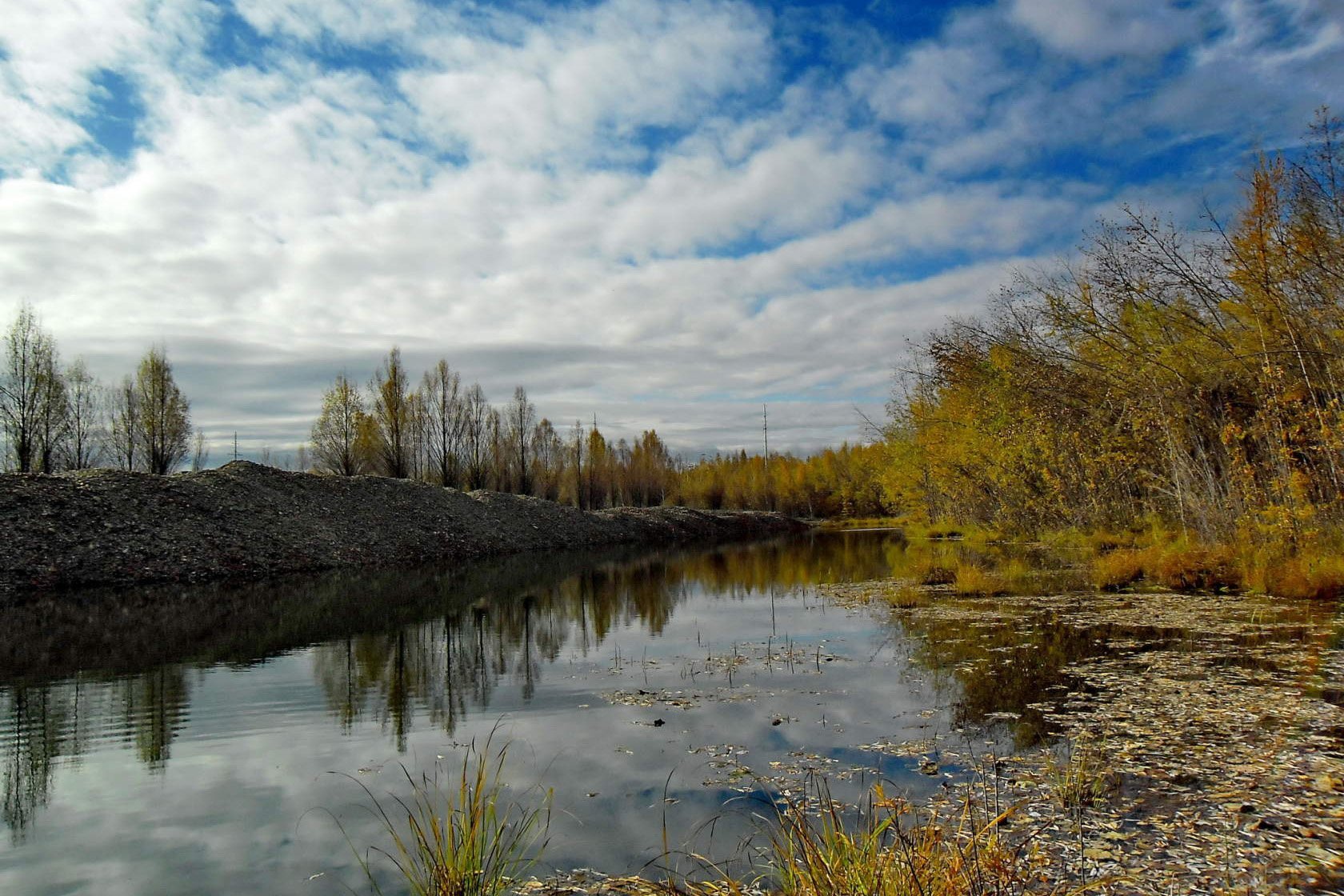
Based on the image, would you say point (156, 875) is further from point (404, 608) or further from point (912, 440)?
point (912, 440)

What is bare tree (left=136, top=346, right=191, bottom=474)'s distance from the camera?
42469mm

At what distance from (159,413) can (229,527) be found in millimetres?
20139

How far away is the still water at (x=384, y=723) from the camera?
5.57 meters

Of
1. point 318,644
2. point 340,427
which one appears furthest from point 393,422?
point 318,644

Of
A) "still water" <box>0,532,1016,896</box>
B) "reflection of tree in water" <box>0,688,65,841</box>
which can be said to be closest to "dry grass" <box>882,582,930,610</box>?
"still water" <box>0,532,1016,896</box>

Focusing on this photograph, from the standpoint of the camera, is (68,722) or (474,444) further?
(474,444)

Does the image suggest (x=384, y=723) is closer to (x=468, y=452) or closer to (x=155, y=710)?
(x=155, y=710)

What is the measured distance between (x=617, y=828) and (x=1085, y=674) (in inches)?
261

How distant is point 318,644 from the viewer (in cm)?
1389

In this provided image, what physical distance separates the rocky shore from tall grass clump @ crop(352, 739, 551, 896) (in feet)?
65.8

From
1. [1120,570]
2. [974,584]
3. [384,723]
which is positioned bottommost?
[384,723]

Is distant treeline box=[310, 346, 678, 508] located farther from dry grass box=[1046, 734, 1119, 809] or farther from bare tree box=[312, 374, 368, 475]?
dry grass box=[1046, 734, 1119, 809]

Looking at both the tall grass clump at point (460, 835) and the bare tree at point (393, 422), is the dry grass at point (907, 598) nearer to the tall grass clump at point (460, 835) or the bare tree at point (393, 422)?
the tall grass clump at point (460, 835)

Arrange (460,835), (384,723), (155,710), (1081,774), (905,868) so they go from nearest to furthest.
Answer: (905,868), (460,835), (1081,774), (384,723), (155,710)
